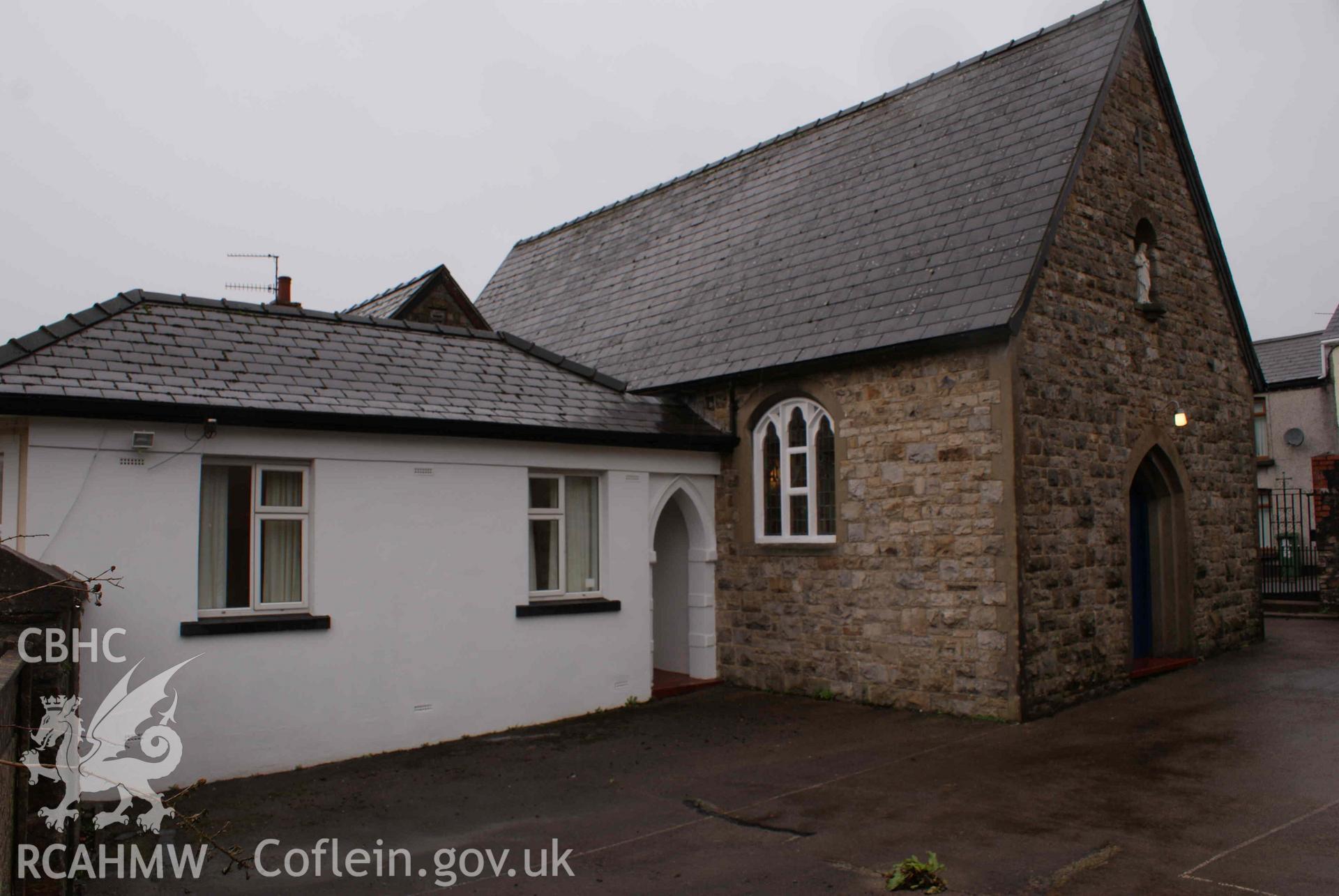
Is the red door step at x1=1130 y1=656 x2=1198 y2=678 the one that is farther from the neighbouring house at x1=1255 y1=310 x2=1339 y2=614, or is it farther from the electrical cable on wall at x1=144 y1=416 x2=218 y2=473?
the neighbouring house at x1=1255 y1=310 x2=1339 y2=614

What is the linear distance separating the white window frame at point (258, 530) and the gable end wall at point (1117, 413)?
7310 millimetres

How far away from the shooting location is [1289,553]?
2288 centimetres

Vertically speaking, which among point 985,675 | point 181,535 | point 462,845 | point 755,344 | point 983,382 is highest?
point 755,344

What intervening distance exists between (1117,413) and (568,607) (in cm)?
696

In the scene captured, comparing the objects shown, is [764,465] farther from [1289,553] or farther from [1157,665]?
[1289,553]

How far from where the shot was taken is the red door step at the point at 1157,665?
1239cm

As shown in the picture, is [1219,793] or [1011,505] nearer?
[1219,793]

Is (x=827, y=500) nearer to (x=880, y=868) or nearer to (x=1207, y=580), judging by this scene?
(x=1207, y=580)

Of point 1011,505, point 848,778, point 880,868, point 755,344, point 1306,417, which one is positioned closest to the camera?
point 880,868

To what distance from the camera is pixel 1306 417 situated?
29.7 metres

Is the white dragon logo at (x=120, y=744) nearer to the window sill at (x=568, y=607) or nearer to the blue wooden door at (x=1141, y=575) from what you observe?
the window sill at (x=568, y=607)

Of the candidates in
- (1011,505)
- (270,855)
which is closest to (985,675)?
(1011,505)

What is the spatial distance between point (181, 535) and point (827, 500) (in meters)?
7.28

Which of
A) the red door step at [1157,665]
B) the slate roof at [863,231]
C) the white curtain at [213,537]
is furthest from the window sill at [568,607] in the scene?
the red door step at [1157,665]
